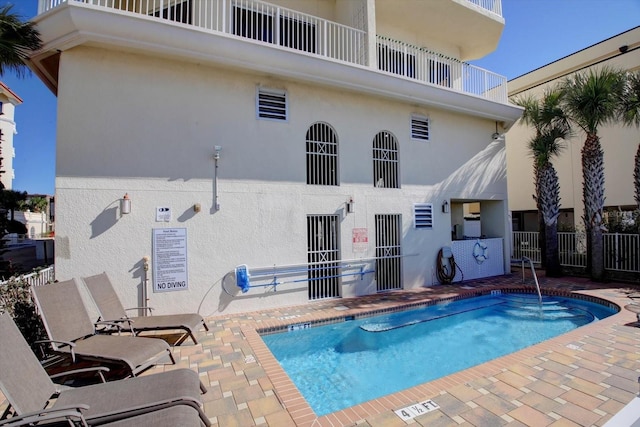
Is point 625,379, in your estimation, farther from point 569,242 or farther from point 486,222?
point 569,242

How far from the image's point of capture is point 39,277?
6301mm

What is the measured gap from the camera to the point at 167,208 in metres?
7.43

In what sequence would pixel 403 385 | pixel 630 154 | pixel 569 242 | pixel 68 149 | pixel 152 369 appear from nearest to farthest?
pixel 152 369 → pixel 403 385 → pixel 68 149 → pixel 569 242 → pixel 630 154

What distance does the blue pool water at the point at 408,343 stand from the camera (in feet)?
17.8

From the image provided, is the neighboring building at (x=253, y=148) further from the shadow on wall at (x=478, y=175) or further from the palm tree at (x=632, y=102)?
the palm tree at (x=632, y=102)

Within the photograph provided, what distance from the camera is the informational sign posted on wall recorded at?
729cm

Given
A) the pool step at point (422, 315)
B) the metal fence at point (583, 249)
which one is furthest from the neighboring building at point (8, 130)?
the metal fence at point (583, 249)

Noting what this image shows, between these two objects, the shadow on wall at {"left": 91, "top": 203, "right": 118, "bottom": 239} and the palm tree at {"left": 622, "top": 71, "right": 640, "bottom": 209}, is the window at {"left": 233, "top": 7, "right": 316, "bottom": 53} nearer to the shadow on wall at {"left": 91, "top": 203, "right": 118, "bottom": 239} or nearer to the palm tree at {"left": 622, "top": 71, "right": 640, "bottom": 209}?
the shadow on wall at {"left": 91, "top": 203, "right": 118, "bottom": 239}

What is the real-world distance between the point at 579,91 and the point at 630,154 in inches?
338

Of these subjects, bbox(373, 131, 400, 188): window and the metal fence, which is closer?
bbox(373, 131, 400, 188): window

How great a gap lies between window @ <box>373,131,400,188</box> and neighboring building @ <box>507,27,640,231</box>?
7.74 meters

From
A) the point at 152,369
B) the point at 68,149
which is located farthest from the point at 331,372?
the point at 68,149

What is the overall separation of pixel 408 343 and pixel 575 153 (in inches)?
722

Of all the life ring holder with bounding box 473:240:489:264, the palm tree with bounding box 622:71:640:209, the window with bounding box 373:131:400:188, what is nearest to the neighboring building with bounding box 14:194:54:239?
the window with bounding box 373:131:400:188
